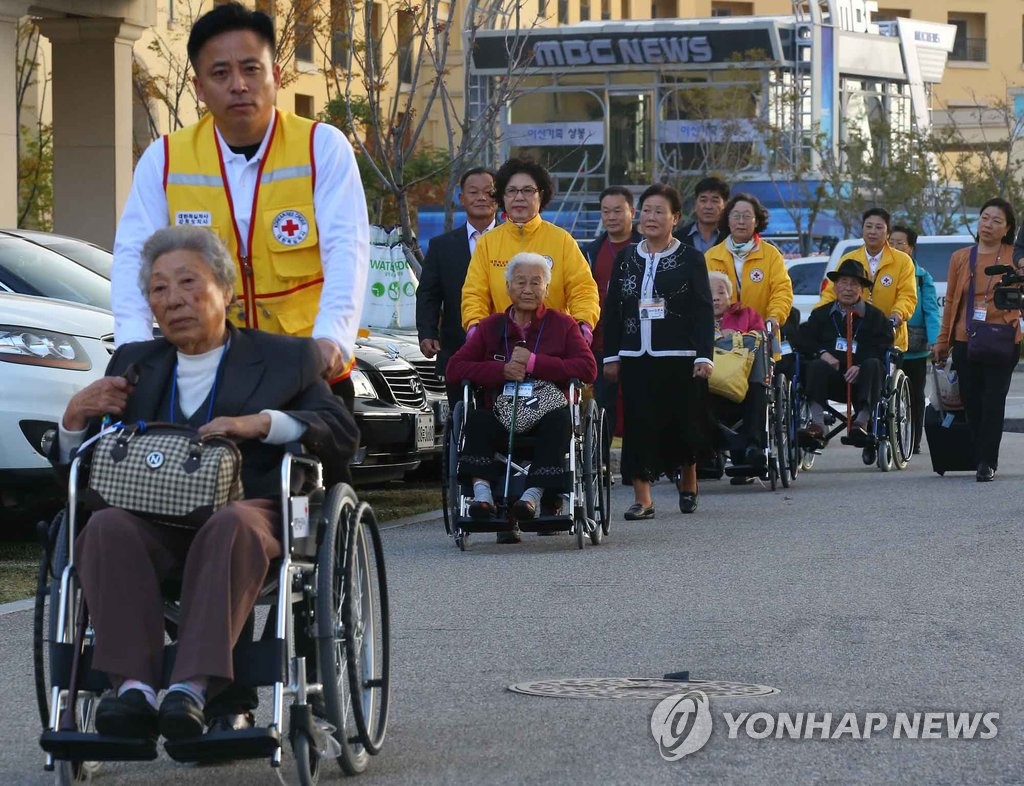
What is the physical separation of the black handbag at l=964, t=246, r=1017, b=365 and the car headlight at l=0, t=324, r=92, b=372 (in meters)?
6.52

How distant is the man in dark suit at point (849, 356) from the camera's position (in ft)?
51.7

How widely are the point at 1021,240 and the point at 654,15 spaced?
236 ft

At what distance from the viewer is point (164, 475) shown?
490 cm

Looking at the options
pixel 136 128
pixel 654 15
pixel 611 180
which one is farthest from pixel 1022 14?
pixel 136 128

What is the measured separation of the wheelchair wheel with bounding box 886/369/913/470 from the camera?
52.1ft

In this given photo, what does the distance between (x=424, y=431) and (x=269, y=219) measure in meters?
6.58

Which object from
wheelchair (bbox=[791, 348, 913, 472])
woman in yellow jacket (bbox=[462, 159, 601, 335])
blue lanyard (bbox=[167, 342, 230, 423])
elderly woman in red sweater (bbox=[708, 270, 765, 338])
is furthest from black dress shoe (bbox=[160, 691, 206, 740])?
wheelchair (bbox=[791, 348, 913, 472])

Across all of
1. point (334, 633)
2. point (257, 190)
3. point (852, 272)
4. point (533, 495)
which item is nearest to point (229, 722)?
point (334, 633)

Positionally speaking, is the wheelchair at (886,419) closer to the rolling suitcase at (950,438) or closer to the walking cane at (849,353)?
the walking cane at (849,353)

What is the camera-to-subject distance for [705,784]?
206 inches

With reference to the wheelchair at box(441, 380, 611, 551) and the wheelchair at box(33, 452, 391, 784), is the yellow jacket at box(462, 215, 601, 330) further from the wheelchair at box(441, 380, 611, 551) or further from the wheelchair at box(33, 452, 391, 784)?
the wheelchair at box(33, 452, 391, 784)

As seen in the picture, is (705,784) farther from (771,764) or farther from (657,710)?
(657,710)

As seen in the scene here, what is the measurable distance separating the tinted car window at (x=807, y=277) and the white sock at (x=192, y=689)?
24048mm

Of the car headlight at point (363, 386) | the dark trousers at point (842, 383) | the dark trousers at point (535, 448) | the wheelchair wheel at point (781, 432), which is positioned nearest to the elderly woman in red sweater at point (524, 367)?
the dark trousers at point (535, 448)
